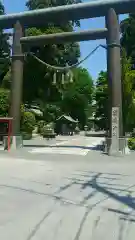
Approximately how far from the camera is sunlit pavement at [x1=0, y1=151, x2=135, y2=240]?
17.2 ft

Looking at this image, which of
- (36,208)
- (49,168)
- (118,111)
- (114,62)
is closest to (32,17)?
(114,62)

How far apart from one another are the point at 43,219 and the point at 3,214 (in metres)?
0.76

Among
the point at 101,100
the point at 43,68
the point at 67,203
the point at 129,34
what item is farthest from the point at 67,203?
the point at 101,100

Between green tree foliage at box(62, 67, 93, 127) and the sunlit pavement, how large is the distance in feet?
189

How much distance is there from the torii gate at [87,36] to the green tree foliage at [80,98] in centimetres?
4682

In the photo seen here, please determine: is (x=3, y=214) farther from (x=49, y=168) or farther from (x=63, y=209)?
(x=49, y=168)

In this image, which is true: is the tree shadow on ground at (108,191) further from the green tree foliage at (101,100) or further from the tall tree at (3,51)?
the green tree foliage at (101,100)

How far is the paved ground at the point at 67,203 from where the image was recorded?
523 cm

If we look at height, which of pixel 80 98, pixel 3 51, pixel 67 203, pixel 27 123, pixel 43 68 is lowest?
pixel 67 203

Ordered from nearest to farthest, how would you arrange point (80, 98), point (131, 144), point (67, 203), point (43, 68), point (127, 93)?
1. point (67, 203)
2. point (131, 144)
3. point (127, 93)
4. point (43, 68)
5. point (80, 98)

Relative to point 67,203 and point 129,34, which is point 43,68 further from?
point 67,203

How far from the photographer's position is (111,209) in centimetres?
683

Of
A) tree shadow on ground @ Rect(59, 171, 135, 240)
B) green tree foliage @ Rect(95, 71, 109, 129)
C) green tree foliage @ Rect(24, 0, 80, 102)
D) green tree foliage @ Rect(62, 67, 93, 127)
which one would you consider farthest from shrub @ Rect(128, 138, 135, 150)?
green tree foliage @ Rect(62, 67, 93, 127)

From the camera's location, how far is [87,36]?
21.2m
